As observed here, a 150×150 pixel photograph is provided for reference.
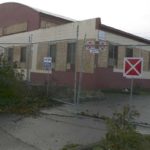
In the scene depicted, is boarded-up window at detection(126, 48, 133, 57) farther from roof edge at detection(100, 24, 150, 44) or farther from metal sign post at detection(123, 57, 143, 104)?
metal sign post at detection(123, 57, 143, 104)

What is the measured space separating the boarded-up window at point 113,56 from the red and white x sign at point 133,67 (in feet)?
41.4

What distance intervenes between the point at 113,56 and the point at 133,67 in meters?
13.4

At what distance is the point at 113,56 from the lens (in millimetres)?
23844

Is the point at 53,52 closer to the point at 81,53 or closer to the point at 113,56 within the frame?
the point at 113,56

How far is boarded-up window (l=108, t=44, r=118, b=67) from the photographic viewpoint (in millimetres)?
23375

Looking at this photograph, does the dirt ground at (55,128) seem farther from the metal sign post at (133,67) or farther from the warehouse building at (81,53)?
the warehouse building at (81,53)

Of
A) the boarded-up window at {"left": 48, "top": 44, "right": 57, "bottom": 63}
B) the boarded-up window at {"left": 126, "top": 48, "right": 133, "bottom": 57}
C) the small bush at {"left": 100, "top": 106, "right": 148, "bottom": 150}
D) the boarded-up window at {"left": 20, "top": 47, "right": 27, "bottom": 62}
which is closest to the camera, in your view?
the small bush at {"left": 100, "top": 106, "right": 148, "bottom": 150}

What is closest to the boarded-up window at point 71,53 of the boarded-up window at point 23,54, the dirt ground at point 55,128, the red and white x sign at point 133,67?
the boarded-up window at point 23,54

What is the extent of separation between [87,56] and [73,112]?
7593mm

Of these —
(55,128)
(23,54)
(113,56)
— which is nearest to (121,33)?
(113,56)

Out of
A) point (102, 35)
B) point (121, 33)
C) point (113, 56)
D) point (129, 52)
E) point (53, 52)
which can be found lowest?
point (113, 56)

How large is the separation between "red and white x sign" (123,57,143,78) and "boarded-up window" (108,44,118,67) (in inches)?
497

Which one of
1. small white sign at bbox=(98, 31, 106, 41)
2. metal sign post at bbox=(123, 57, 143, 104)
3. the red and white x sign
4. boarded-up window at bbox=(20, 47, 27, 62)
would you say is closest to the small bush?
metal sign post at bbox=(123, 57, 143, 104)

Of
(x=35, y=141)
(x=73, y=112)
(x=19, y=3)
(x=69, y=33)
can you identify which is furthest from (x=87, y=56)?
(x=19, y=3)
